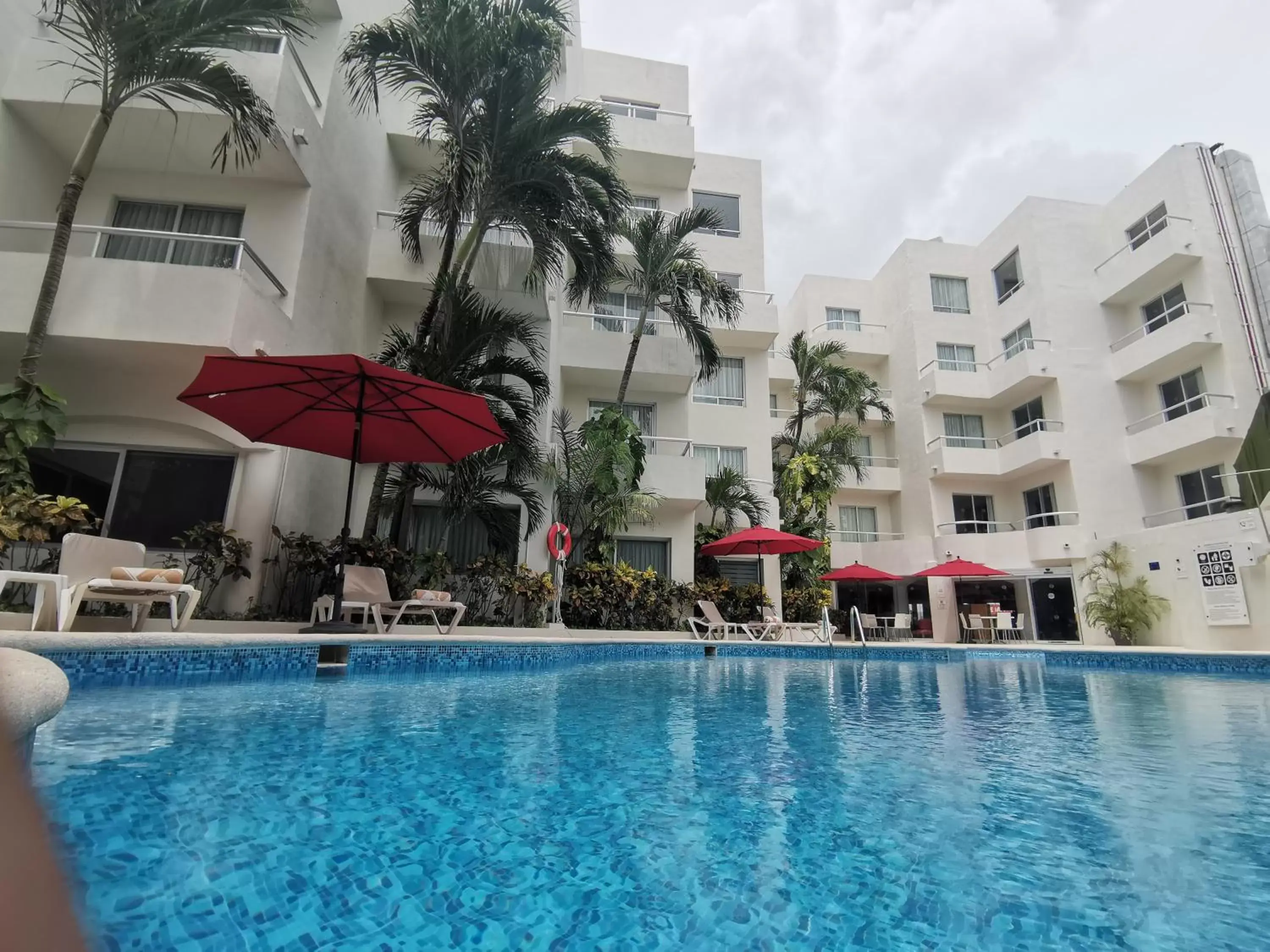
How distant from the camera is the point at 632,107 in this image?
19.3 meters

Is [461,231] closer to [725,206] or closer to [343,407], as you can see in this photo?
[343,407]

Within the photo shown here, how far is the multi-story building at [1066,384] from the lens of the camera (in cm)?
1819

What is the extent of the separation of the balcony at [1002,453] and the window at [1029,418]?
0.12ft

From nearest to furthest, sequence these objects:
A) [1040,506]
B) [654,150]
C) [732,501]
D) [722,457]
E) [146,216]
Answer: [146,216]
[732,501]
[654,150]
[722,457]
[1040,506]

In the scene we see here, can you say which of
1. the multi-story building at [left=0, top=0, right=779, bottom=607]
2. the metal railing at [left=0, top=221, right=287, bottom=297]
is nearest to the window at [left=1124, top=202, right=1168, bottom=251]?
the multi-story building at [left=0, top=0, right=779, bottom=607]

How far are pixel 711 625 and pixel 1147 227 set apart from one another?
62.9 ft

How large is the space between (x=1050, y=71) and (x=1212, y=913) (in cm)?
2270

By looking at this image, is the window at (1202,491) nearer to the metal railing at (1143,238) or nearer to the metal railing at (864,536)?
the metal railing at (1143,238)

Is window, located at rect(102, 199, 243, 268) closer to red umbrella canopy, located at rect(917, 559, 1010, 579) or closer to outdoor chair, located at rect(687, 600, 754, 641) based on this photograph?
outdoor chair, located at rect(687, 600, 754, 641)

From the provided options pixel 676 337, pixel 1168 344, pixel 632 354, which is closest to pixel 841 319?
pixel 1168 344

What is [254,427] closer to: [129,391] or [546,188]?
[129,391]

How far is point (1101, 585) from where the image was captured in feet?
59.7

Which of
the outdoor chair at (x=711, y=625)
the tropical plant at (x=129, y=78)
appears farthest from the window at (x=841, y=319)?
the tropical plant at (x=129, y=78)

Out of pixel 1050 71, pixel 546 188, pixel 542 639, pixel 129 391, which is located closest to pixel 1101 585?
pixel 1050 71
